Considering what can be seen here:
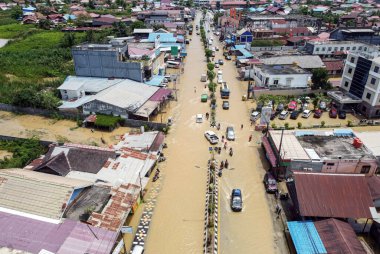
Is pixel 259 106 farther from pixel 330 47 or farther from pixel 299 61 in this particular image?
pixel 330 47

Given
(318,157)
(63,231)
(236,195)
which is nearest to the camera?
(63,231)

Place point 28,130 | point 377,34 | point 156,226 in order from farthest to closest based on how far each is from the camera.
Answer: point 377,34
point 28,130
point 156,226

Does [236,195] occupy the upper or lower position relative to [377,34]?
lower

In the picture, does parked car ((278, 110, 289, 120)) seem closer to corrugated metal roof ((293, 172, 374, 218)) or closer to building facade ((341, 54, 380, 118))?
building facade ((341, 54, 380, 118))

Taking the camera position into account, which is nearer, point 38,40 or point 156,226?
point 156,226

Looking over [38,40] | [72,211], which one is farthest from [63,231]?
[38,40]

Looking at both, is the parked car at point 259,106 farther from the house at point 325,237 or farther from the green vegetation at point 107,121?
the house at point 325,237

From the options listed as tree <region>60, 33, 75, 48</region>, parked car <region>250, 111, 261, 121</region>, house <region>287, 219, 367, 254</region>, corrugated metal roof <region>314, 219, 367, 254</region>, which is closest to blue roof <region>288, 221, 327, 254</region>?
house <region>287, 219, 367, 254</region>

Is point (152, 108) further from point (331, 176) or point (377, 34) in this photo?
point (377, 34)
